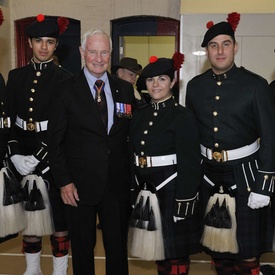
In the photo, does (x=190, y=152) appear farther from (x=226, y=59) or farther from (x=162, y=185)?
(x=226, y=59)

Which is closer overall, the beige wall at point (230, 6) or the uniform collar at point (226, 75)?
the uniform collar at point (226, 75)

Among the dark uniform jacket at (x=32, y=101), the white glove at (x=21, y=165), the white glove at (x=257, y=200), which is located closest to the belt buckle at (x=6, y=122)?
the dark uniform jacket at (x=32, y=101)

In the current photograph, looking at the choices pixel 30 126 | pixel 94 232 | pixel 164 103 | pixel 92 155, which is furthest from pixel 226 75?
pixel 30 126

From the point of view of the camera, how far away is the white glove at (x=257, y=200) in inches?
91.9

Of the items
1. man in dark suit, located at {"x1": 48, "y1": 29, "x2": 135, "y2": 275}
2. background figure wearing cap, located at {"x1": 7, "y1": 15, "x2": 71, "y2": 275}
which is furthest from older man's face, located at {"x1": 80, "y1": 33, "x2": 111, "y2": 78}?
background figure wearing cap, located at {"x1": 7, "y1": 15, "x2": 71, "y2": 275}

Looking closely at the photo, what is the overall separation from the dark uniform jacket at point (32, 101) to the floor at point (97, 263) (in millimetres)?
955

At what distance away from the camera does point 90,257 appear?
2561mm

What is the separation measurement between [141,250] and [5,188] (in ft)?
3.16

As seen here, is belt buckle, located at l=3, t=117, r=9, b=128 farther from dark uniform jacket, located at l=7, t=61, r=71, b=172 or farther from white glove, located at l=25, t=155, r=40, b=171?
white glove, located at l=25, t=155, r=40, b=171

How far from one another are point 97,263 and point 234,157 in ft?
5.19

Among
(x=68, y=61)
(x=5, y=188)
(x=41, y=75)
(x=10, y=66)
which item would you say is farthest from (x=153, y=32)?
(x=5, y=188)

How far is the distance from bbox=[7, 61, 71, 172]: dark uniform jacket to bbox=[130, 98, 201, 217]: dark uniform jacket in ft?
2.05

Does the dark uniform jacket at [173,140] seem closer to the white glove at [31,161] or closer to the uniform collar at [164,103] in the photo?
the uniform collar at [164,103]

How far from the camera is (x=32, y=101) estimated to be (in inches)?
112
